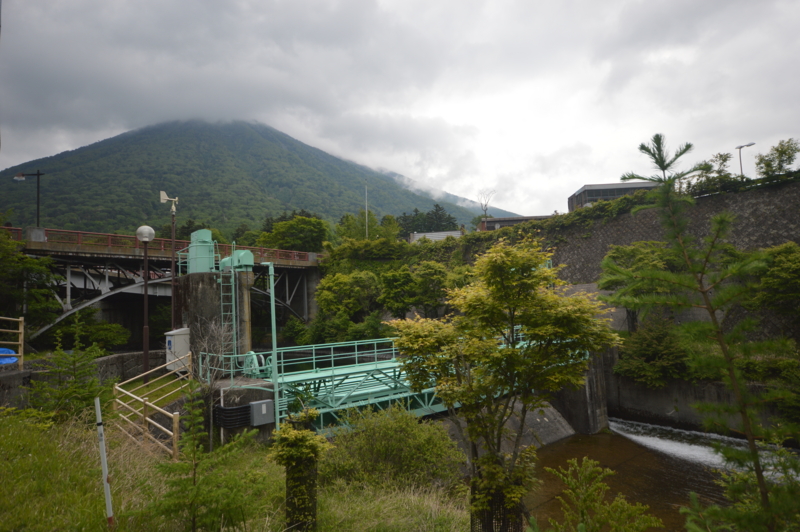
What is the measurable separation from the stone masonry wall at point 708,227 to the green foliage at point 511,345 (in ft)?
52.1

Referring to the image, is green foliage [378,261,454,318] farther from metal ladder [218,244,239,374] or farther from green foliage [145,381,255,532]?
green foliage [145,381,255,532]

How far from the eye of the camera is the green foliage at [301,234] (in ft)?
133

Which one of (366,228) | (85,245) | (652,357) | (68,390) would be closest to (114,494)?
(68,390)

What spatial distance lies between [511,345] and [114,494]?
21.0 ft

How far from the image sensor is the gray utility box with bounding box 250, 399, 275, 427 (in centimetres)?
1100

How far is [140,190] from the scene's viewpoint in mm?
89062

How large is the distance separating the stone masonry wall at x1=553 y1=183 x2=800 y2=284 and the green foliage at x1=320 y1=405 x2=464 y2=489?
1649 cm

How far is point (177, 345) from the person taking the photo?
50.9ft

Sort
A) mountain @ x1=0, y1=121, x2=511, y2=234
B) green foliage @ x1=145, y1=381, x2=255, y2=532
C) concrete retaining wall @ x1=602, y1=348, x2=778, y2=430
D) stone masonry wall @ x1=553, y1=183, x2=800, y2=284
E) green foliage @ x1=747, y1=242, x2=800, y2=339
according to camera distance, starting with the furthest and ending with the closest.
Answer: mountain @ x1=0, y1=121, x2=511, y2=234 → stone masonry wall @ x1=553, y1=183, x2=800, y2=284 → concrete retaining wall @ x1=602, y1=348, x2=778, y2=430 → green foliage @ x1=747, y1=242, x2=800, y2=339 → green foliage @ x1=145, y1=381, x2=255, y2=532

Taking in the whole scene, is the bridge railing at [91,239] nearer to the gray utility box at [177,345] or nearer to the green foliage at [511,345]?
the gray utility box at [177,345]

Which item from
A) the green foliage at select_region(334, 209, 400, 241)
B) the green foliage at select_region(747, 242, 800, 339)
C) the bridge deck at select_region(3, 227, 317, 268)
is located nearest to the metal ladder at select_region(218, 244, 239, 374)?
Answer: the bridge deck at select_region(3, 227, 317, 268)

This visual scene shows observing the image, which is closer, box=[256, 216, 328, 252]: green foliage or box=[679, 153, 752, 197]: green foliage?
box=[679, 153, 752, 197]: green foliage

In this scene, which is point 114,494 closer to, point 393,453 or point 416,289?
point 393,453

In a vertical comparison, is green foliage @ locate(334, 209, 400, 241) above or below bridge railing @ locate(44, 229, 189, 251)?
above
